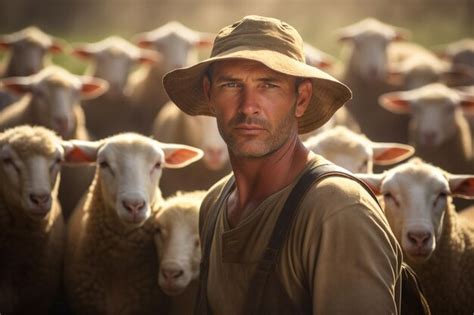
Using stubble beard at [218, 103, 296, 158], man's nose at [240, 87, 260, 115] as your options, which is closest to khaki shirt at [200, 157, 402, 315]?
stubble beard at [218, 103, 296, 158]

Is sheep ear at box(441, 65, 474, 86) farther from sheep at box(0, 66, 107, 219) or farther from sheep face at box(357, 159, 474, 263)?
sheep face at box(357, 159, 474, 263)

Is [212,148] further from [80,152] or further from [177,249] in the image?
[177,249]

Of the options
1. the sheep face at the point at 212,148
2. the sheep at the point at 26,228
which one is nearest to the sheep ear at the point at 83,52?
the sheep face at the point at 212,148

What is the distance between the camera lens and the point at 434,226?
522cm

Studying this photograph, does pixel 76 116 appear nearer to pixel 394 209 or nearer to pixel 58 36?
pixel 394 209

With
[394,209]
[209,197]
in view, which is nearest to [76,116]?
[394,209]

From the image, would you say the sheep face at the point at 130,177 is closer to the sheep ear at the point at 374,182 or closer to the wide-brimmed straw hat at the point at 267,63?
the sheep ear at the point at 374,182

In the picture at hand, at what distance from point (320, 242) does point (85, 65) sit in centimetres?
1250

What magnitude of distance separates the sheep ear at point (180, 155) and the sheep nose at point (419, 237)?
69.2 inches

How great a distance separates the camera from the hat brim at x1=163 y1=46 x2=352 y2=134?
3211mm

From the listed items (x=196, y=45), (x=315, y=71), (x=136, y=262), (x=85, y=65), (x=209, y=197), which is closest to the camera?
(x=315, y=71)

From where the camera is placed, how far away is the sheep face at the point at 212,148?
7.50 metres

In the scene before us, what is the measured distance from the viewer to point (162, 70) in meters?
10.5

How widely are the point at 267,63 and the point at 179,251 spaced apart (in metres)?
2.41
